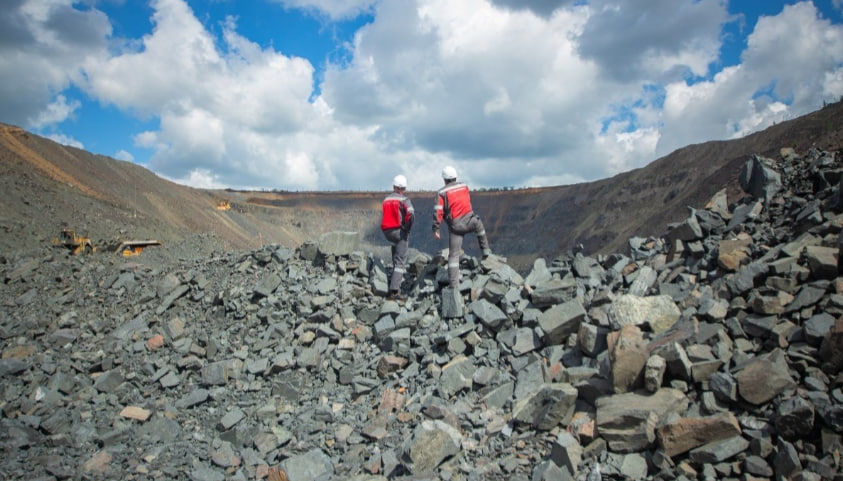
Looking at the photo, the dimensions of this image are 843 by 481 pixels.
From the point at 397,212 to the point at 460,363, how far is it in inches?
113

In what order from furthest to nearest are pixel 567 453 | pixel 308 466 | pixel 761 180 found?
1. pixel 761 180
2. pixel 308 466
3. pixel 567 453

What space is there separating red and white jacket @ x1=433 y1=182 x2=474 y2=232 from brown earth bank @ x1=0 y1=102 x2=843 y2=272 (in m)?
13.2

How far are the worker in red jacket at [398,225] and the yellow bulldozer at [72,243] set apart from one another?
590 inches

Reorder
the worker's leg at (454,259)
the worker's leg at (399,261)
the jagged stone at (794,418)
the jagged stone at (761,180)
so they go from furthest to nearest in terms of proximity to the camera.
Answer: the worker's leg at (399,261) < the worker's leg at (454,259) < the jagged stone at (761,180) < the jagged stone at (794,418)

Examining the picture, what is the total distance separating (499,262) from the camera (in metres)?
7.88

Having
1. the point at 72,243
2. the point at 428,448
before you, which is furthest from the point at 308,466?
the point at 72,243

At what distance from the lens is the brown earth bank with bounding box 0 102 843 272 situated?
20.2 metres

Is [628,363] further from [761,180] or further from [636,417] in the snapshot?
[761,180]

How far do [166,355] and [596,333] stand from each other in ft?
21.0

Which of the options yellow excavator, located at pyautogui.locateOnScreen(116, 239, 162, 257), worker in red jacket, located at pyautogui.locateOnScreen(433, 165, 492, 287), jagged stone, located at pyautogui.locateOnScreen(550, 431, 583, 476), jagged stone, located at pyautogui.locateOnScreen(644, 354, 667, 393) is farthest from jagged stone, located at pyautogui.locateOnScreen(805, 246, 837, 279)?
yellow excavator, located at pyautogui.locateOnScreen(116, 239, 162, 257)

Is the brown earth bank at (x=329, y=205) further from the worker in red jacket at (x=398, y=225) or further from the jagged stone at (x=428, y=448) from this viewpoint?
the jagged stone at (x=428, y=448)

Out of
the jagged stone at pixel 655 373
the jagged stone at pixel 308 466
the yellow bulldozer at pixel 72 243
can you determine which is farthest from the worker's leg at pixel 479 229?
the yellow bulldozer at pixel 72 243

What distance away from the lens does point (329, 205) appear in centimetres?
4825

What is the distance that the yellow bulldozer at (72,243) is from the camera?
16970 millimetres
